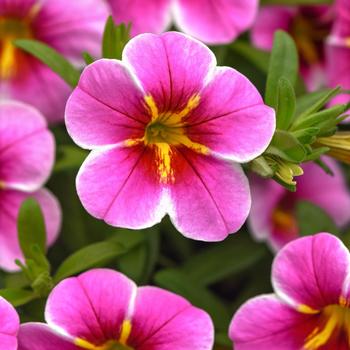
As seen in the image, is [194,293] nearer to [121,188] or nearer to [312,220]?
[312,220]

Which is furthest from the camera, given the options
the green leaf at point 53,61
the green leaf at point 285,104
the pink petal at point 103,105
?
the green leaf at point 53,61

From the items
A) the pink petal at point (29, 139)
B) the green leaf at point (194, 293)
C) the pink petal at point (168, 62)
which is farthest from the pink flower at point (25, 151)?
the pink petal at point (168, 62)

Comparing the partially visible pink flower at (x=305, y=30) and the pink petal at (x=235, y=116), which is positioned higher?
the pink petal at (x=235, y=116)

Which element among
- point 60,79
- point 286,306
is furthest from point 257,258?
point 60,79

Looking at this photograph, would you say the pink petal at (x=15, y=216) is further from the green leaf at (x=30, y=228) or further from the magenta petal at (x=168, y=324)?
the magenta petal at (x=168, y=324)

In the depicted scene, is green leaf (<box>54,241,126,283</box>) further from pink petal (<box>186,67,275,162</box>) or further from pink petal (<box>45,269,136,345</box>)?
pink petal (<box>186,67,275,162</box>)
